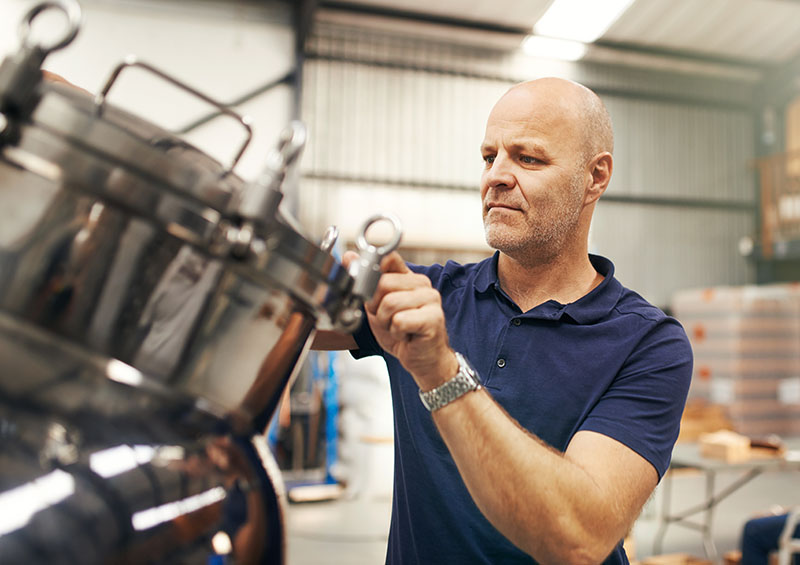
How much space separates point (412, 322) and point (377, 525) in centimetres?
486

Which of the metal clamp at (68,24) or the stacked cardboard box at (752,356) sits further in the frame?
the stacked cardboard box at (752,356)

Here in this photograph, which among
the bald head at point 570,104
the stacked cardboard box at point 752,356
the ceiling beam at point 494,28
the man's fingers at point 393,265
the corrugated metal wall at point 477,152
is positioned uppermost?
the ceiling beam at point 494,28

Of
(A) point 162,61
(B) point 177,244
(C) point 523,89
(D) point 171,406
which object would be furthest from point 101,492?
(A) point 162,61

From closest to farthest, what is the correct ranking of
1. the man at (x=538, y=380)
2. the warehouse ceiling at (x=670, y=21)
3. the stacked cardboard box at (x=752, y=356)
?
the man at (x=538, y=380) → the stacked cardboard box at (x=752, y=356) → the warehouse ceiling at (x=670, y=21)

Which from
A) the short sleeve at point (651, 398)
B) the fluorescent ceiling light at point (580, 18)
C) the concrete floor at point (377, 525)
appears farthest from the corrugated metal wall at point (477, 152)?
the short sleeve at point (651, 398)

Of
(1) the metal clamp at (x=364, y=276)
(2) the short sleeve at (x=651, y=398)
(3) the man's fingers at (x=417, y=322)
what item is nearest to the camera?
(1) the metal clamp at (x=364, y=276)

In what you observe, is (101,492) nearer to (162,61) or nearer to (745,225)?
(162,61)

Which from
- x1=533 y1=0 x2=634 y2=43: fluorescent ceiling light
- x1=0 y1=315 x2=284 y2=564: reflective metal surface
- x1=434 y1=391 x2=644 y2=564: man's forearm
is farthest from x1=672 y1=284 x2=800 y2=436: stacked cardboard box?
x1=0 y1=315 x2=284 y2=564: reflective metal surface

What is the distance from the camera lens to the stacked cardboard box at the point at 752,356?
7.49 metres

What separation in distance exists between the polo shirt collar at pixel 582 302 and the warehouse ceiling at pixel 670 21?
797cm

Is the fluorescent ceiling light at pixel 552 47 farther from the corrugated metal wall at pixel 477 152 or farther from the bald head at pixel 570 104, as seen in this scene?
the bald head at pixel 570 104

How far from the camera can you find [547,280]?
4.81 feet

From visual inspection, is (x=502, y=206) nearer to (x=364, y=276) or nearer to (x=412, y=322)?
(x=412, y=322)

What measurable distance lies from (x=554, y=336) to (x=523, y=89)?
1.75 ft
